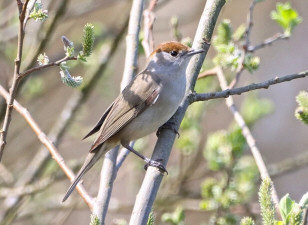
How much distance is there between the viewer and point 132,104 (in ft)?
12.0

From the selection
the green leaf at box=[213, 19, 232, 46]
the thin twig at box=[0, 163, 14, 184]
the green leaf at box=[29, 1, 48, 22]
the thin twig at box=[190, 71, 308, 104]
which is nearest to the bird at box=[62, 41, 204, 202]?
the green leaf at box=[213, 19, 232, 46]

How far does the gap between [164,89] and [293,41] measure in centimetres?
518

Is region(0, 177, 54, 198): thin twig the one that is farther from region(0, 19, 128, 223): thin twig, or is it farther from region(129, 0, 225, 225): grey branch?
region(129, 0, 225, 225): grey branch

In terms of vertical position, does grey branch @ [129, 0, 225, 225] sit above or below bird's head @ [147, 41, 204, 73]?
below

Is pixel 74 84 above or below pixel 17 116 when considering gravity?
below

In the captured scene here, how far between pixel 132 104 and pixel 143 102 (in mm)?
84

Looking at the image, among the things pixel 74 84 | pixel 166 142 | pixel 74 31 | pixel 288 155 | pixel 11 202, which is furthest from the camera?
pixel 288 155

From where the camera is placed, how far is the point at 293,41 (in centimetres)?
827

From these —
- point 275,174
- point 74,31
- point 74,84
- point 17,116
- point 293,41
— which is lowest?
point 74,84

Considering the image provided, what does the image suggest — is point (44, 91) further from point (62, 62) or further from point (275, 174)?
point (62, 62)

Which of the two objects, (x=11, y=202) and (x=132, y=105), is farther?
(x=11, y=202)

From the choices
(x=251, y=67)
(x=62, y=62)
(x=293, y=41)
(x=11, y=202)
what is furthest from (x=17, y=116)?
(x=293, y=41)

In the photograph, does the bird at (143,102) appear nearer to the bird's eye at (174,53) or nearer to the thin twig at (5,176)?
the bird's eye at (174,53)

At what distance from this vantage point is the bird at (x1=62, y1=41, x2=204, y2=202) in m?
3.48
